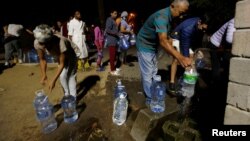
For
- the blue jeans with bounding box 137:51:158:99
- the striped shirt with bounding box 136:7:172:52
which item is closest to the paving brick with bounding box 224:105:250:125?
the striped shirt with bounding box 136:7:172:52

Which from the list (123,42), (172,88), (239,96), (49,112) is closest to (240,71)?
(239,96)

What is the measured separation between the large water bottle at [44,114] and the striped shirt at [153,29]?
89.7 inches

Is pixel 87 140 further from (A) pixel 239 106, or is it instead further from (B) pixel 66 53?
(A) pixel 239 106

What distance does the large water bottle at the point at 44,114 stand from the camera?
427cm

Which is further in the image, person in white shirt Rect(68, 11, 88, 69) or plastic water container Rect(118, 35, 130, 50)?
person in white shirt Rect(68, 11, 88, 69)

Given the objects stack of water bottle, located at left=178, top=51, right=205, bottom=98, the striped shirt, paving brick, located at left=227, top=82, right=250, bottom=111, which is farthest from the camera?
stack of water bottle, located at left=178, top=51, right=205, bottom=98

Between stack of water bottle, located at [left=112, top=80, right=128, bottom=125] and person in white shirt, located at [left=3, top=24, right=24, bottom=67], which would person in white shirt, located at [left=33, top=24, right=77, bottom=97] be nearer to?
stack of water bottle, located at [left=112, top=80, right=128, bottom=125]

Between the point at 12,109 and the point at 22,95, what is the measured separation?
880 millimetres

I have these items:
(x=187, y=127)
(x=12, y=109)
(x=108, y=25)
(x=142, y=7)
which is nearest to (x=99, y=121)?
(x=187, y=127)

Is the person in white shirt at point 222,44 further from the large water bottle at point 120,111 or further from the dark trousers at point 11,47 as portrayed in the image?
the dark trousers at point 11,47

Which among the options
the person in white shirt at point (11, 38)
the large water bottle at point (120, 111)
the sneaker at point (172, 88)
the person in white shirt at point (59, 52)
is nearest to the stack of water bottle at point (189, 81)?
the sneaker at point (172, 88)

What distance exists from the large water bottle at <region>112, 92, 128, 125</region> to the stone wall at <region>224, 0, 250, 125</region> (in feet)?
6.82

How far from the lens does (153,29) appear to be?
375 centimetres

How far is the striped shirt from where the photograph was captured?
11.0 feet
